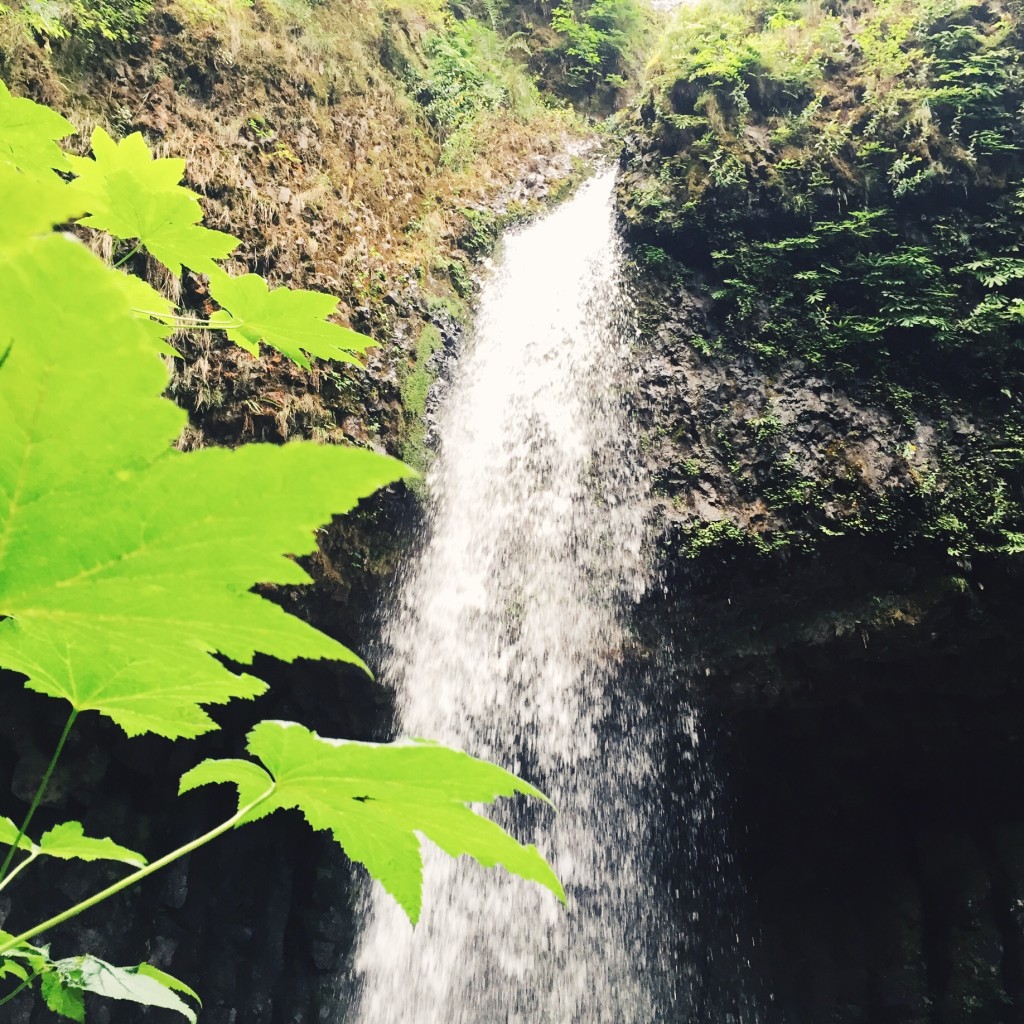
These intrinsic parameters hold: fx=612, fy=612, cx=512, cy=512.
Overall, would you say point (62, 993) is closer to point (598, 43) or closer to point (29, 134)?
point (29, 134)

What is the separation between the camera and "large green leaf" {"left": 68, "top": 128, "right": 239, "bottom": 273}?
0.72 meters

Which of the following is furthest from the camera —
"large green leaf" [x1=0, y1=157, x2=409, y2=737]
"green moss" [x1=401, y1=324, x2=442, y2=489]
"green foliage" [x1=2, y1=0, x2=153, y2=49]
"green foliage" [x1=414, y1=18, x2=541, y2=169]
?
"green foliage" [x1=414, y1=18, x2=541, y2=169]

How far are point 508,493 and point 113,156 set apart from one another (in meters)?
4.25

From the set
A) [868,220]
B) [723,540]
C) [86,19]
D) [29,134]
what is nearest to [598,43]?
[868,220]

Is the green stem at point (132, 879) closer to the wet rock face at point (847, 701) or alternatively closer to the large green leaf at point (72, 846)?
the large green leaf at point (72, 846)

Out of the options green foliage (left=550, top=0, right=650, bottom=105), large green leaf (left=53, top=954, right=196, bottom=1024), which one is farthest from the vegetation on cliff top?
large green leaf (left=53, top=954, right=196, bottom=1024)

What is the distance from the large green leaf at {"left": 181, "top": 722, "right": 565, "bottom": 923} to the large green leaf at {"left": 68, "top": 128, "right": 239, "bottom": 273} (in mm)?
592

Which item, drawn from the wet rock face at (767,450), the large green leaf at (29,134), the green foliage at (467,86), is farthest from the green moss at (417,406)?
the large green leaf at (29,134)

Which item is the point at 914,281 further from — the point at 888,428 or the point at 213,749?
the point at 213,749

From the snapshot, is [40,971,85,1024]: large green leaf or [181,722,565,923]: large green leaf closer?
[181,722,565,923]: large green leaf

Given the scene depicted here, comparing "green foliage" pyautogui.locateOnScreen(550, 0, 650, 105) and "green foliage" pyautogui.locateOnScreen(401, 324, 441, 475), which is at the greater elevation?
"green foliage" pyautogui.locateOnScreen(550, 0, 650, 105)

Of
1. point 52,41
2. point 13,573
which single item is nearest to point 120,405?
point 13,573

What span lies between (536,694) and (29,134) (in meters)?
4.14

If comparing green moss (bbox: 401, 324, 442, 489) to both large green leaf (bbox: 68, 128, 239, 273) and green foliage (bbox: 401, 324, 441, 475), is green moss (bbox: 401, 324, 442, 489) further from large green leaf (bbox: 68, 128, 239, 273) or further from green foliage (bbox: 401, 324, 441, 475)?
large green leaf (bbox: 68, 128, 239, 273)
